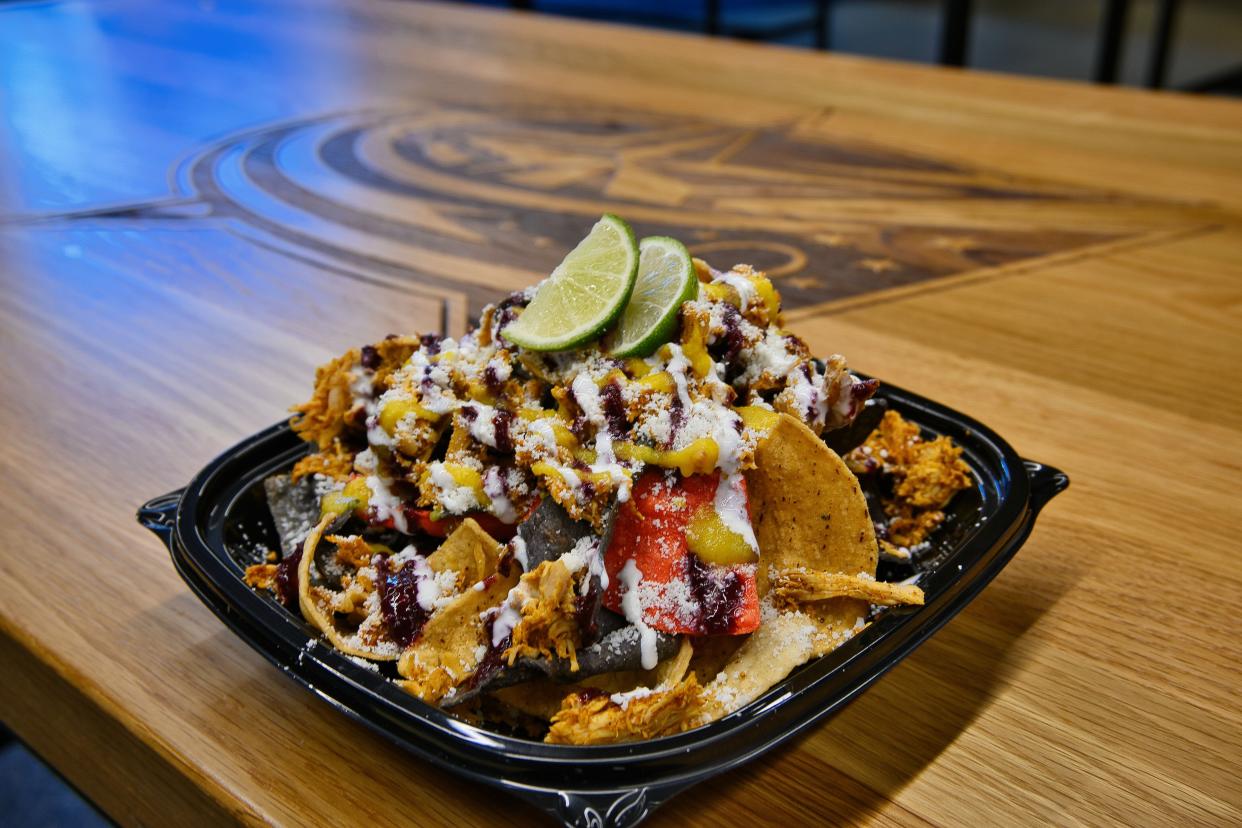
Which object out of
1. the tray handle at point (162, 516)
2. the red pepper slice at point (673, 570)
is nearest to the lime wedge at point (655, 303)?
the red pepper slice at point (673, 570)

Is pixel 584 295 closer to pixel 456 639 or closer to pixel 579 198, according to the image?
pixel 456 639

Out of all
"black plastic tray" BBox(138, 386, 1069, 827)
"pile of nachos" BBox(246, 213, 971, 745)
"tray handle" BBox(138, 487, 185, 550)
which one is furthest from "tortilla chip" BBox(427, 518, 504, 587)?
"tray handle" BBox(138, 487, 185, 550)

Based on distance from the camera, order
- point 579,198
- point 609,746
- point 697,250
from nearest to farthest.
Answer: point 609,746, point 697,250, point 579,198

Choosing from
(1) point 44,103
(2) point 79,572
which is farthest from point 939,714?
(1) point 44,103

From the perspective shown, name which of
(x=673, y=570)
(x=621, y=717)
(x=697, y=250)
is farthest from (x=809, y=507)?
(x=697, y=250)

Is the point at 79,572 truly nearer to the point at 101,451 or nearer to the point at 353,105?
the point at 101,451

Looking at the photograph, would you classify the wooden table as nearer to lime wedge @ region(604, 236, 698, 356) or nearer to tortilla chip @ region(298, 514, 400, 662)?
tortilla chip @ region(298, 514, 400, 662)
